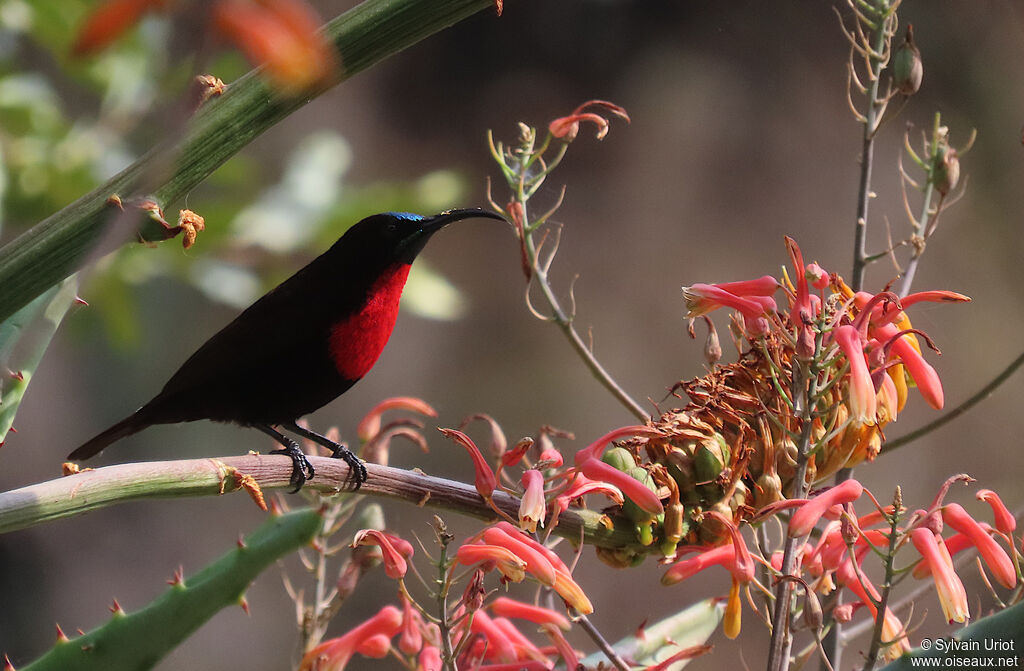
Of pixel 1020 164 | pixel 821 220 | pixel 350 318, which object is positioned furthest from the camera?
pixel 821 220

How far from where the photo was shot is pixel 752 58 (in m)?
3.38

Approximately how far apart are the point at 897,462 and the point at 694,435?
273cm

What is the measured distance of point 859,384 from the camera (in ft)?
2.05

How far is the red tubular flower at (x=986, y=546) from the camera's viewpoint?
2.03 feet

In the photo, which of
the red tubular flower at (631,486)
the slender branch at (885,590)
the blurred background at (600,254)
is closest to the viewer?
the slender branch at (885,590)

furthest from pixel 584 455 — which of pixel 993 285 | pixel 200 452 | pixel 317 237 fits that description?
pixel 993 285

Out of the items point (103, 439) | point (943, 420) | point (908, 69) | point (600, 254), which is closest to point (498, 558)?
point (943, 420)

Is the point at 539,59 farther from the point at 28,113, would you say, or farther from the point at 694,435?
the point at 694,435

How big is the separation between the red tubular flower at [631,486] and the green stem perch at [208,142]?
318mm

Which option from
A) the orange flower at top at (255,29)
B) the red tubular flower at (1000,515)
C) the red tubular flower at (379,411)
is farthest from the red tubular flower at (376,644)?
the orange flower at top at (255,29)

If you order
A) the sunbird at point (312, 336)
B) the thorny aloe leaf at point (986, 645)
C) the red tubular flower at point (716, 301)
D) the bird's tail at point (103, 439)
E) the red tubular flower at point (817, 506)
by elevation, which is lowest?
the thorny aloe leaf at point (986, 645)

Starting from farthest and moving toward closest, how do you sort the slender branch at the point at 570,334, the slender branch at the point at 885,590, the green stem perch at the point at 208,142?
the slender branch at the point at 570,334
the slender branch at the point at 885,590
the green stem perch at the point at 208,142

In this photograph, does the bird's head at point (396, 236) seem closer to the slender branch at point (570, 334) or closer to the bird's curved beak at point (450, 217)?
the bird's curved beak at point (450, 217)

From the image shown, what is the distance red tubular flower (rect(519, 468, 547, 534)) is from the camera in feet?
2.10
